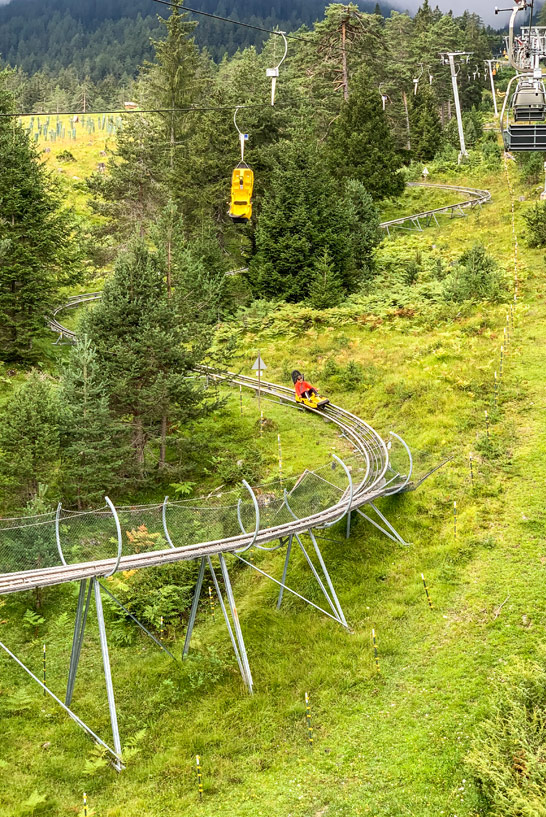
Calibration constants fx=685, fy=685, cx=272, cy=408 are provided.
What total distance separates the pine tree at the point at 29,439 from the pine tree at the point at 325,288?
2135cm

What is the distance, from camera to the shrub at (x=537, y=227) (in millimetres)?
46000

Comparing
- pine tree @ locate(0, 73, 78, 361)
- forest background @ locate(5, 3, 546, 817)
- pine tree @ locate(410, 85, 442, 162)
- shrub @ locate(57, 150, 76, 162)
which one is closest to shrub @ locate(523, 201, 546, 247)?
forest background @ locate(5, 3, 546, 817)

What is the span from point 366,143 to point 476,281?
2228 centimetres

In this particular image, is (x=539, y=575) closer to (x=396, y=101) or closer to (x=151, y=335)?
(x=151, y=335)

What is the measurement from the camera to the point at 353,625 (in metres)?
19.3

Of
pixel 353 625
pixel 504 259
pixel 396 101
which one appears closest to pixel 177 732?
pixel 353 625

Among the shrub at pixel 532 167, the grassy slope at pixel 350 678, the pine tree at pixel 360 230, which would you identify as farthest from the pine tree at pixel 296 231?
the shrub at pixel 532 167

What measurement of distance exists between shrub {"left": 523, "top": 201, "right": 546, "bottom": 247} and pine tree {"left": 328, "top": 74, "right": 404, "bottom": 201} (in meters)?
14.7

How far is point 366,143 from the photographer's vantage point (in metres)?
57.0

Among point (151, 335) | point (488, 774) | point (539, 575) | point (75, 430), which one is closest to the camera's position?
point (488, 774)

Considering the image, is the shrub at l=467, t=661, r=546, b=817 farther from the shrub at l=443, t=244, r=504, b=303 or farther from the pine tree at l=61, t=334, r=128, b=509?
the shrub at l=443, t=244, r=504, b=303

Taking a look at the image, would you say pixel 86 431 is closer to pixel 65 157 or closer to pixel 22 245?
pixel 22 245

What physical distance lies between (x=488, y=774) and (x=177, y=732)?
25.2 ft

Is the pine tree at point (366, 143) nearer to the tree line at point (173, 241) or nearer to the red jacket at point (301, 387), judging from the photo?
the tree line at point (173, 241)
